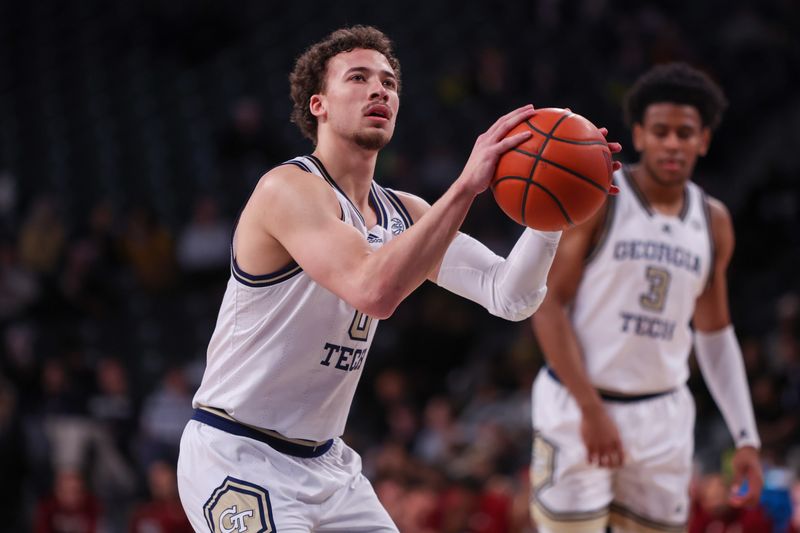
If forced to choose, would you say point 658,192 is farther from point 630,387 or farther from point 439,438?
point 439,438

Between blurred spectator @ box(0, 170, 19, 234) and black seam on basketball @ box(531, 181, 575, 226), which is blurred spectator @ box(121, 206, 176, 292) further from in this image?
black seam on basketball @ box(531, 181, 575, 226)

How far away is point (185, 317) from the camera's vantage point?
13.5m

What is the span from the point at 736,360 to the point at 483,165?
2776mm

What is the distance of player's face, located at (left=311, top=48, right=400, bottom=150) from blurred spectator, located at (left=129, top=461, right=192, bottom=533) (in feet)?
23.6

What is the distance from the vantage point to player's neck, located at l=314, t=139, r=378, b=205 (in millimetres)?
4219

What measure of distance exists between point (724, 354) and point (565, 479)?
108cm

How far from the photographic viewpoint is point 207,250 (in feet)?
44.5

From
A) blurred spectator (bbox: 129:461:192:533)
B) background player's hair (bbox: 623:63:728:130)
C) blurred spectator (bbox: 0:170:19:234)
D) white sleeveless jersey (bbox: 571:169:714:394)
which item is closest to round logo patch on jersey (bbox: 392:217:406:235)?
white sleeveless jersey (bbox: 571:169:714:394)

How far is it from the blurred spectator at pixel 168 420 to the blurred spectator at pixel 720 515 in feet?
18.1

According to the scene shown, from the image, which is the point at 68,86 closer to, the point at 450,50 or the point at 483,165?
the point at 450,50

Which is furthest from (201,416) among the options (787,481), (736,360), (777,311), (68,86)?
(68,86)

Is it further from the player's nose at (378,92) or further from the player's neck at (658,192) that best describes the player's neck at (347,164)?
the player's neck at (658,192)

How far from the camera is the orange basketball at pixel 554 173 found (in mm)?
3719

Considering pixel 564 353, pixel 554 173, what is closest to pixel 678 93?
pixel 564 353
